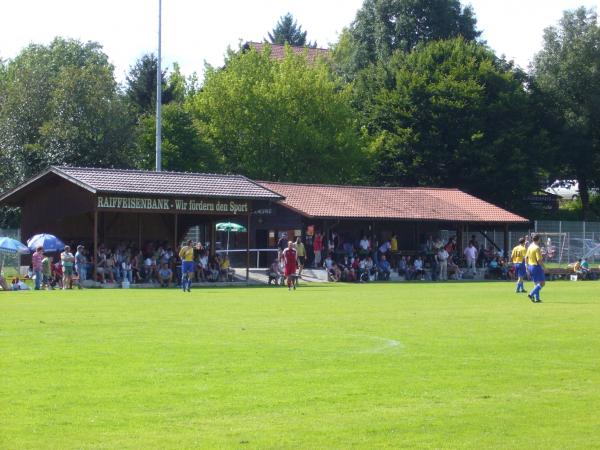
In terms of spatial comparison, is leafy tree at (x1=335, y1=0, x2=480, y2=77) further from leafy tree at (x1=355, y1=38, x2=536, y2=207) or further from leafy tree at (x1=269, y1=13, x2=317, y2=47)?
leafy tree at (x1=269, y1=13, x2=317, y2=47)

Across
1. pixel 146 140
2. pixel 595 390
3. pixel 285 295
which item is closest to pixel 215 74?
pixel 146 140

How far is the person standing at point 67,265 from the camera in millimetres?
36906

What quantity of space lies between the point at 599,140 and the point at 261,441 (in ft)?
233

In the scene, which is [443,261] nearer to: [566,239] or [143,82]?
[566,239]

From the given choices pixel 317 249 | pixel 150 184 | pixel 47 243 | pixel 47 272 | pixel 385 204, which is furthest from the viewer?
pixel 385 204

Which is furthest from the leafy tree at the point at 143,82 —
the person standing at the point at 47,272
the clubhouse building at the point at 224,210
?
the person standing at the point at 47,272

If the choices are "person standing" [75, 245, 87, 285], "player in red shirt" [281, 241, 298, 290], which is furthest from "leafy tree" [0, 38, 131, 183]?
"player in red shirt" [281, 241, 298, 290]

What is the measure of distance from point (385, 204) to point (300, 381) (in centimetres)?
4199

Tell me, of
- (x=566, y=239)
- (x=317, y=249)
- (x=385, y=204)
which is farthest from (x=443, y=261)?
(x=566, y=239)

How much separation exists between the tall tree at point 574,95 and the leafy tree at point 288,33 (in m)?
44.3

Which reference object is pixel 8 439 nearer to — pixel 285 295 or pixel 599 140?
pixel 285 295

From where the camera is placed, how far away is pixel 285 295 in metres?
32.5

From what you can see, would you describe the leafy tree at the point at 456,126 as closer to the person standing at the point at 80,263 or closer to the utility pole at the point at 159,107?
the utility pole at the point at 159,107

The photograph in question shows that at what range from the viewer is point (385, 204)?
53.9 meters
